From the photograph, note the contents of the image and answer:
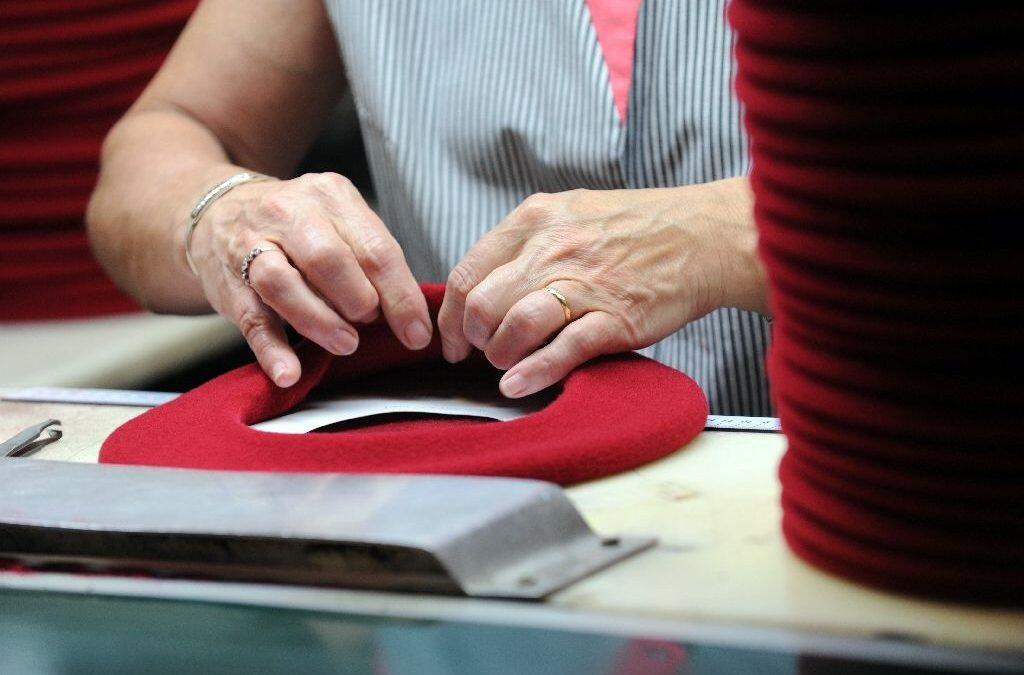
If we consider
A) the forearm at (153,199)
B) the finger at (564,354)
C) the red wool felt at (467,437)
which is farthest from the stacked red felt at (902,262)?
the forearm at (153,199)

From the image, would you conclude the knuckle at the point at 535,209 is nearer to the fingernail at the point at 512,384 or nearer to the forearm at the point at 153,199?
the fingernail at the point at 512,384

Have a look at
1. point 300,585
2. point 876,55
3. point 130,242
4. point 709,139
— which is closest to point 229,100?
point 130,242

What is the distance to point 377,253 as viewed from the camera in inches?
32.2

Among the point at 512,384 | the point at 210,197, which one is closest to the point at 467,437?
the point at 512,384

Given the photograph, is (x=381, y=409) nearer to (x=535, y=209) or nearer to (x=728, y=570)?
→ (x=535, y=209)

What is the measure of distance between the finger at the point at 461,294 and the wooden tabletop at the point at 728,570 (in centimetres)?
19

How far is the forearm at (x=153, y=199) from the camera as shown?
3.64ft

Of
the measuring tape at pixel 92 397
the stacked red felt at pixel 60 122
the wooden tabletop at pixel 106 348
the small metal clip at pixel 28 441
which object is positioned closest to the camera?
the small metal clip at pixel 28 441

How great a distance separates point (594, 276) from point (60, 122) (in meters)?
0.79

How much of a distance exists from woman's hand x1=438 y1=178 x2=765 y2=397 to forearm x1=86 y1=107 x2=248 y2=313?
1.14 ft

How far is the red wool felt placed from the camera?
1.97ft

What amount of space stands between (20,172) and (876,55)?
45.7 inches

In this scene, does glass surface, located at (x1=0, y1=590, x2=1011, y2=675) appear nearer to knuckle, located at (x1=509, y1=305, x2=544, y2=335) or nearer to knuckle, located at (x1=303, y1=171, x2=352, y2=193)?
knuckle, located at (x1=509, y1=305, x2=544, y2=335)

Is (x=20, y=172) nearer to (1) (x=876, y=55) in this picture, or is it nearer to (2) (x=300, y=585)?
(2) (x=300, y=585)
